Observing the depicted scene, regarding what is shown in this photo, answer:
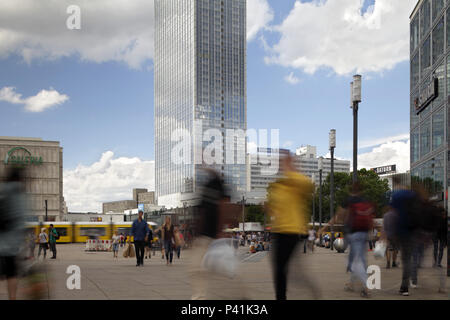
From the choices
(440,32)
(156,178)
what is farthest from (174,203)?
(440,32)

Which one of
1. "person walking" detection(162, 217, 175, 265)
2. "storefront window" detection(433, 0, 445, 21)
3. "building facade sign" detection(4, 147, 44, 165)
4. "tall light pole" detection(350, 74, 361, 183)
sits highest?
"storefront window" detection(433, 0, 445, 21)

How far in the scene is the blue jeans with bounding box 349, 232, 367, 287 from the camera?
26.0 feet

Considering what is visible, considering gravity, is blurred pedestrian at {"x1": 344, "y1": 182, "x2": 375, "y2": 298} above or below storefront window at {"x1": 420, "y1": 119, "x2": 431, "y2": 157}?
below

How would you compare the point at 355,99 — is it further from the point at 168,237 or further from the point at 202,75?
the point at 168,237

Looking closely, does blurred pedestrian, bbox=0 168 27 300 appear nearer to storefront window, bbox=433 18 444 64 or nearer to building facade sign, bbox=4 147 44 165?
storefront window, bbox=433 18 444 64

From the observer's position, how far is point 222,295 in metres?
6.06

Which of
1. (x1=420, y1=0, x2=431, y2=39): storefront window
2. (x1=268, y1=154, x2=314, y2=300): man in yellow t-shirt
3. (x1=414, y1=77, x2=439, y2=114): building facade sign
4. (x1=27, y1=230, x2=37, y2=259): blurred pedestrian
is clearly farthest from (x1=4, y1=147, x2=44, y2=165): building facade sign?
(x1=268, y1=154, x2=314, y2=300): man in yellow t-shirt

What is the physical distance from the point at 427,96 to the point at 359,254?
4078 centimetres

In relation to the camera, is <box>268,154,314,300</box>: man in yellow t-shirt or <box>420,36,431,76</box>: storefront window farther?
<box>420,36,431,76</box>: storefront window

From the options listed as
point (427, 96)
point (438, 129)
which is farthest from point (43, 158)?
point (438, 129)

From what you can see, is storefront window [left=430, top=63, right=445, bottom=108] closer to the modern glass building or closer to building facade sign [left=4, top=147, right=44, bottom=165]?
the modern glass building

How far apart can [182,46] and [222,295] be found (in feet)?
134

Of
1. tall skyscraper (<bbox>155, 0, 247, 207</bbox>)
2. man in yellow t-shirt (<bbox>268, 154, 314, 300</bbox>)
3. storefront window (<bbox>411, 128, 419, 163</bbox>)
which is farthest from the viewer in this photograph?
storefront window (<bbox>411, 128, 419, 163</bbox>)

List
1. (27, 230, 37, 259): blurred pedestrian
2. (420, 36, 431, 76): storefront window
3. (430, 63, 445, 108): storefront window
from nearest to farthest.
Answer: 1. (27, 230, 37, 259): blurred pedestrian
2. (430, 63, 445, 108): storefront window
3. (420, 36, 431, 76): storefront window
